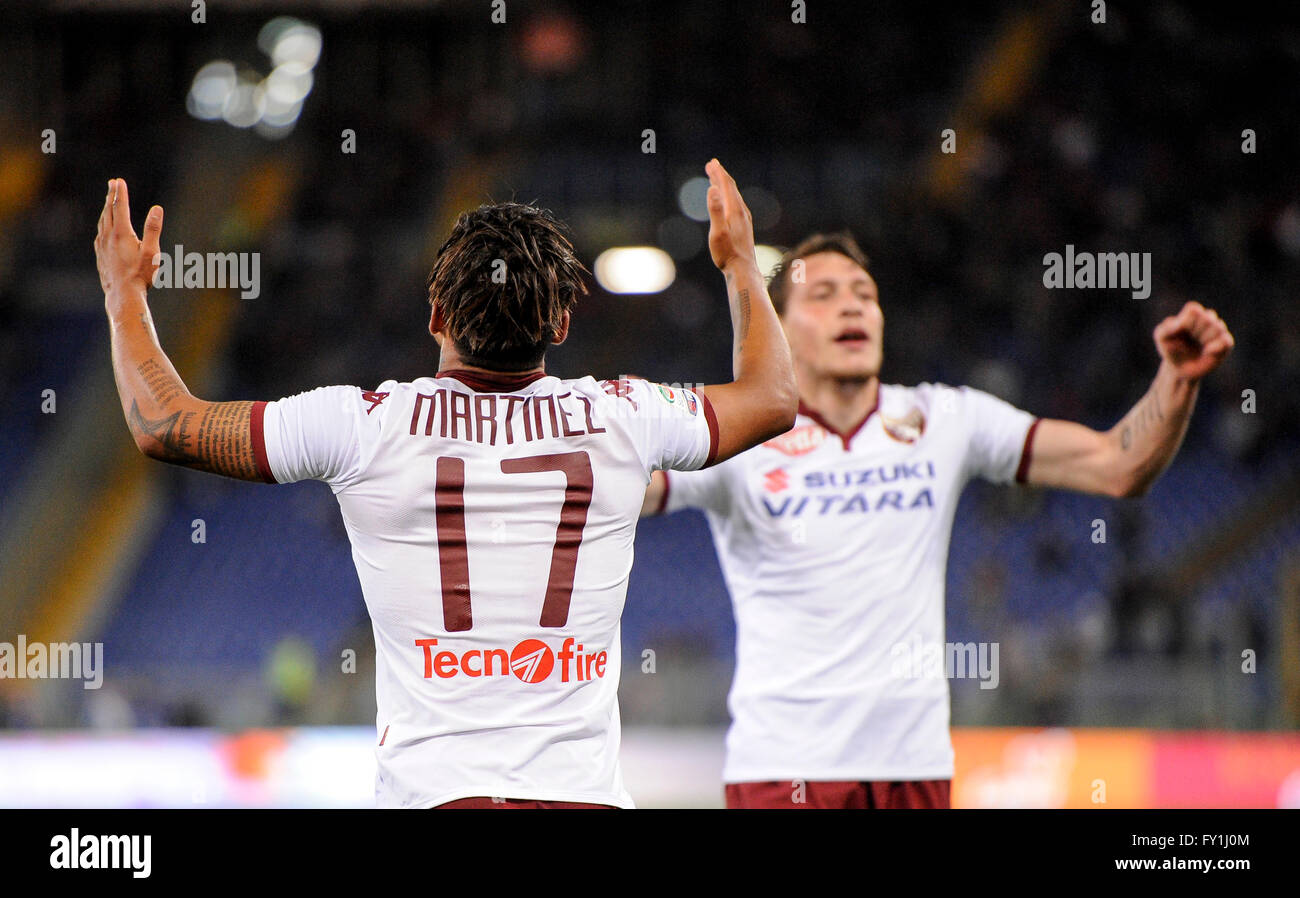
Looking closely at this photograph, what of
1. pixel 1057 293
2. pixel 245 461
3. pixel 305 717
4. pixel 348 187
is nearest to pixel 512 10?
pixel 348 187

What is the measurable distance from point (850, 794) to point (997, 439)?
45.7 inches

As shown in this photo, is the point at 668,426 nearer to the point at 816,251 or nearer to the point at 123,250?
the point at 123,250

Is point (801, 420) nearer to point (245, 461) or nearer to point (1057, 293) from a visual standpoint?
point (245, 461)

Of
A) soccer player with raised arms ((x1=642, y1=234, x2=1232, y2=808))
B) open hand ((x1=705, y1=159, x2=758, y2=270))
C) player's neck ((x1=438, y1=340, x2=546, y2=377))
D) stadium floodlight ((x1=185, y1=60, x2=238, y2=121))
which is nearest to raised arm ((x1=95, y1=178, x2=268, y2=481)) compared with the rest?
player's neck ((x1=438, y1=340, x2=546, y2=377))

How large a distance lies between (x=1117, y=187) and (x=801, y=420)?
1172 centimetres

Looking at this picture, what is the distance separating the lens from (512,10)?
53.4 feet

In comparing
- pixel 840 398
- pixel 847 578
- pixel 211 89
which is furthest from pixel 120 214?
pixel 211 89

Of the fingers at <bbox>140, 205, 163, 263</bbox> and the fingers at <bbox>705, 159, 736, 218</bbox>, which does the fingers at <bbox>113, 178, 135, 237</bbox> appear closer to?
the fingers at <bbox>140, 205, 163, 263</bbox>

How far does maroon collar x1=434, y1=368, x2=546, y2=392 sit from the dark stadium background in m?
9.23

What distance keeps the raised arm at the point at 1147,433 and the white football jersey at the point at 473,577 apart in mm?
1659

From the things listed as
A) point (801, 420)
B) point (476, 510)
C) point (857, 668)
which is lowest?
point (857, 668)

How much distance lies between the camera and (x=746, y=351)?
2.58 m

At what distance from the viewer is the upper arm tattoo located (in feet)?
7.61

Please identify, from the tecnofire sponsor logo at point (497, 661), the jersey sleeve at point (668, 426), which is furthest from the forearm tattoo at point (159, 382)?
the jersey sleeve at point (668, 426)
